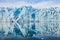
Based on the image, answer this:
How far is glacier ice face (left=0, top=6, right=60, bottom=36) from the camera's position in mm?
1870

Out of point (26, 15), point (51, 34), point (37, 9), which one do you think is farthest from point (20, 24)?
point (51, 34)

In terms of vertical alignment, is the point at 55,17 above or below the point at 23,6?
below

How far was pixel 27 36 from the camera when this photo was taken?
1.88 metres

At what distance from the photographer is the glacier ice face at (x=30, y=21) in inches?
73.6

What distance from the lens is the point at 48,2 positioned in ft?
6.23

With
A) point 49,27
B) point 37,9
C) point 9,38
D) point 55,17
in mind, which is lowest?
point 9,38

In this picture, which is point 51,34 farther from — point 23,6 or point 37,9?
point 23,6

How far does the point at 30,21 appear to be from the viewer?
1.89 metres

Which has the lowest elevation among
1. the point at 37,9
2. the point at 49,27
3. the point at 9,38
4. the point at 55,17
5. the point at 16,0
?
the point at 9,38

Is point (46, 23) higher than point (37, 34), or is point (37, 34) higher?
point (46, 23)

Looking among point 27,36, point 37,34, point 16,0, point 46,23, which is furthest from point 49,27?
point 16,0

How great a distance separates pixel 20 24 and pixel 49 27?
1.22 ft

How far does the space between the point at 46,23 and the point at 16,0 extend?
0.49 meters

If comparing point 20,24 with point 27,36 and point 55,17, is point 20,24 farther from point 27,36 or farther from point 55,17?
point 55,17
